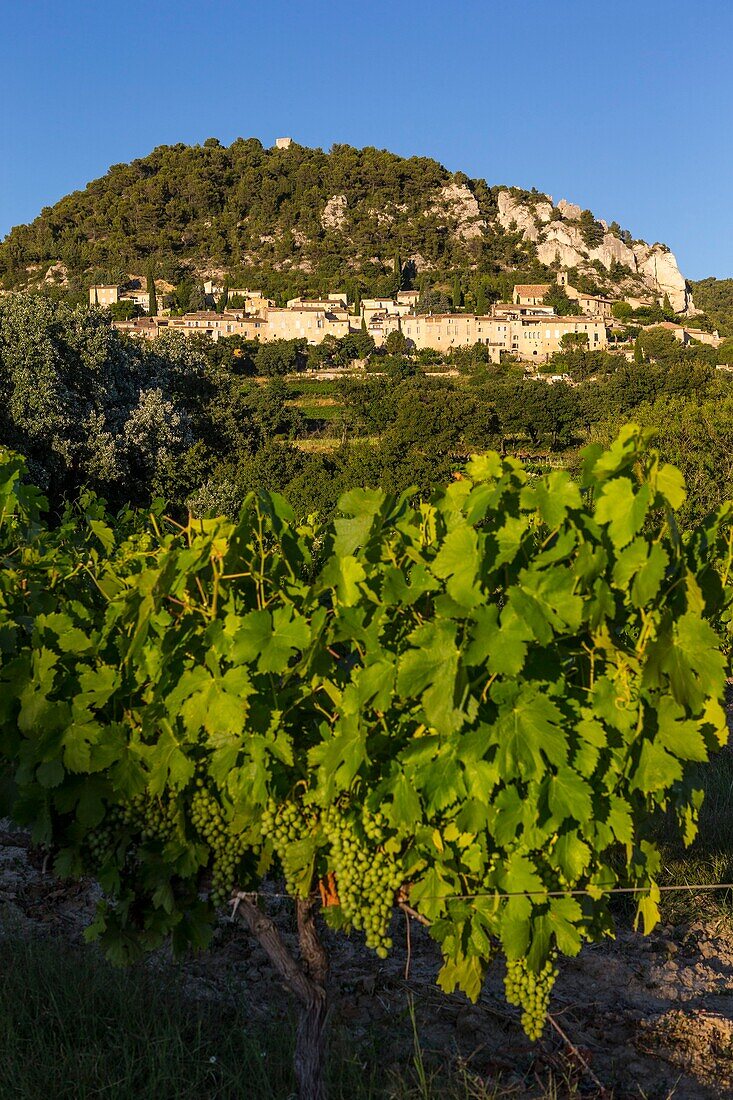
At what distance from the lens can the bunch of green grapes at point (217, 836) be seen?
2332 mm

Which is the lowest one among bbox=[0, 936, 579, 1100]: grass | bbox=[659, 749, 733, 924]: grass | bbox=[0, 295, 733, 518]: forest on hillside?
bbox=[659, 749, 733, 924]: grass

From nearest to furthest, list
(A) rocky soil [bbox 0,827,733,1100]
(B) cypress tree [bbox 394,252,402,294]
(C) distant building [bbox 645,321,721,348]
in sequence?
(A) rocky soil [bbox 0,827,733,1100]
(C) distant building [bbox 645,321,721,348]
(B) cypress tree [bbox 394,252,402,294]

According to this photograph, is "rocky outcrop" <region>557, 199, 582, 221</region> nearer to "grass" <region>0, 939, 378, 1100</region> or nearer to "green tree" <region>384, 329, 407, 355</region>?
"green tree" <region>384, 329, 407, 355</region>

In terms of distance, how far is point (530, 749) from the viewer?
1.92m

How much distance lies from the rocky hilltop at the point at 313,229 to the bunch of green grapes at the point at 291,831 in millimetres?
106095


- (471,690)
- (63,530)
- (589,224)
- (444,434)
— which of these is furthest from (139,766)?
(589,224)

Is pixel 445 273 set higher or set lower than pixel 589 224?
lower

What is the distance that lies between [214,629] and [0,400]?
22.6m

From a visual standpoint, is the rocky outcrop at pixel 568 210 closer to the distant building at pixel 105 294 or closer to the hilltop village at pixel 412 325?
the hilltop village at pixel 412 325

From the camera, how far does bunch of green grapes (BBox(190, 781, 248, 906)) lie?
233 centimetres

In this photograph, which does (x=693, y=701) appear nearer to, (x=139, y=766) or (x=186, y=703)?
(x=186, y=703)

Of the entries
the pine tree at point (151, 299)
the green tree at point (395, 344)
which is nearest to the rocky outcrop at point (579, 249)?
the green tree at point (395, 344)

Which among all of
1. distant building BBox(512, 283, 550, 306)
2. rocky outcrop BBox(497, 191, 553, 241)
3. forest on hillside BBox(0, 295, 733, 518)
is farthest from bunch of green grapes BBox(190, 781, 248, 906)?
rocky outcrop BBox(497, 191, 553, 241)

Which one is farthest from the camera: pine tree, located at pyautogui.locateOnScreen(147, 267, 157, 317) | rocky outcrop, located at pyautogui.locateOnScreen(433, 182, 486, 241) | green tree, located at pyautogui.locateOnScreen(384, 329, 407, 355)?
rocky outcrop, located at pyautogui.locateOnScreen(433, 182, 486, 241)
